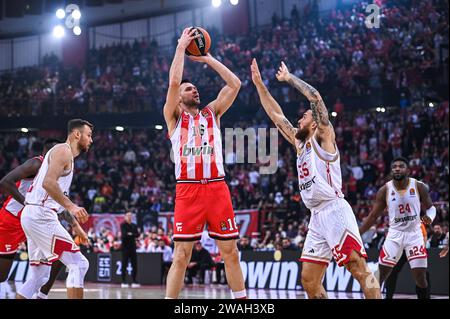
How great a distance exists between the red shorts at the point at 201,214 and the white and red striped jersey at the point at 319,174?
95cm

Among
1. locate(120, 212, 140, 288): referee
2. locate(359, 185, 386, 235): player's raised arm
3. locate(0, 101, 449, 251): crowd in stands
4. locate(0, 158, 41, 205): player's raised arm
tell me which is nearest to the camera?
locate(0, 158, 41, 205): player's raised arm

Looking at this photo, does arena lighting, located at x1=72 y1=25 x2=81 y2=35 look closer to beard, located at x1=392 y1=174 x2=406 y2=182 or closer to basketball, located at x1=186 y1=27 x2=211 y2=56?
beard, located at x1=392 y1=174 x2=406 y2=182

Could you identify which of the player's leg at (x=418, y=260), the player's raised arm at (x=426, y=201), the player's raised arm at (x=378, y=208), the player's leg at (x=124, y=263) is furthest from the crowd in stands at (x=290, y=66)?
the player's leg at (x=418, y=260)

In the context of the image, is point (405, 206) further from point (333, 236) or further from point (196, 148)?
point (196, 148)

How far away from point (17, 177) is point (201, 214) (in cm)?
278

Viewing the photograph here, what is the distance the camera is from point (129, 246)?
62.5ft

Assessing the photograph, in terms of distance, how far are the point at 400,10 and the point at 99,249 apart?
12387 mm

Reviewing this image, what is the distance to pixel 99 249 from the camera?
22.6 m

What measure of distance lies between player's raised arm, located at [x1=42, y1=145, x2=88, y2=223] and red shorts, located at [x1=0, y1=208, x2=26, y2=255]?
76.1 inches

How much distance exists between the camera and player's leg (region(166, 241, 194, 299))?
283 inches

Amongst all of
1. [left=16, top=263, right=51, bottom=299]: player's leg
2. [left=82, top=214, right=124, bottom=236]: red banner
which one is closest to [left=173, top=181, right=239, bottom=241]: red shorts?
[left=16, top=263, right=51, bottom=299]: player's leg

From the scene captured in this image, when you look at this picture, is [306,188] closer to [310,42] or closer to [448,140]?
[448,140]

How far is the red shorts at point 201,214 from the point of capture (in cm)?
735
